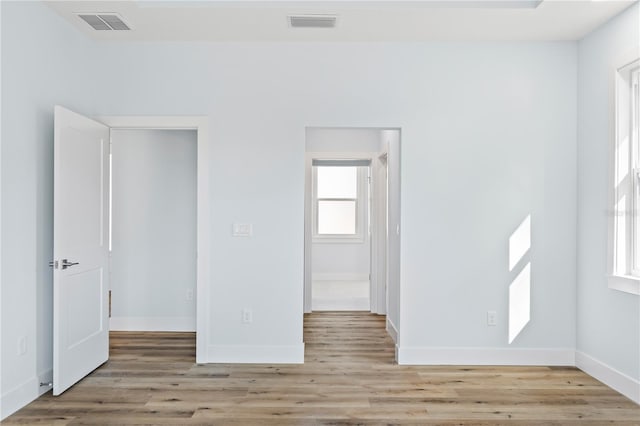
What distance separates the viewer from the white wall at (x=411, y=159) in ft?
13.5

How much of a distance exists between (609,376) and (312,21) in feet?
11.3

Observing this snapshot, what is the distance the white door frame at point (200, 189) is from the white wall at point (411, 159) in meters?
0.06

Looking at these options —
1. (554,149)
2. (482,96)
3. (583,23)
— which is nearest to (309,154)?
(482,96)

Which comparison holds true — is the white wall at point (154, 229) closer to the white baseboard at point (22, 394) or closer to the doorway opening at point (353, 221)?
the doorway opening at point (353, 221)

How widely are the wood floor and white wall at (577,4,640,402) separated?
0.32m

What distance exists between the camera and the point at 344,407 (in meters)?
3.17

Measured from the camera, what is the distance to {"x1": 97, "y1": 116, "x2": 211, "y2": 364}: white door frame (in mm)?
4113

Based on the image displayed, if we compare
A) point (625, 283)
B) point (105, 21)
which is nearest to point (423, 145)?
point (625, 283)

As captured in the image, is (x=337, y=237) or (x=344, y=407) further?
(x=337, y=237)

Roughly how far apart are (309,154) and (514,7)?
3.25m

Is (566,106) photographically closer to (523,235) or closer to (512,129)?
(512,129)

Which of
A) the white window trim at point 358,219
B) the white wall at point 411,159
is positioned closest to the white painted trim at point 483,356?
the white wall at point 411,159

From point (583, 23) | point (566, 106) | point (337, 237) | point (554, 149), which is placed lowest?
point (337, 237)

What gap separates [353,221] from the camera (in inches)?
370
